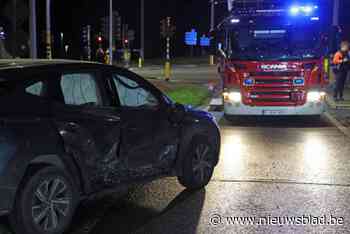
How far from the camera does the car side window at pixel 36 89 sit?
5242mm

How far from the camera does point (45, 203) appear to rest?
5.27m

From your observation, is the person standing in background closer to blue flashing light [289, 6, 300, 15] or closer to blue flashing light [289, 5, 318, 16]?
blue flashing light [289, 5, 318, 16]

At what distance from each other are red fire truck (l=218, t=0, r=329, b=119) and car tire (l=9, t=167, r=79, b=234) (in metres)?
8.39

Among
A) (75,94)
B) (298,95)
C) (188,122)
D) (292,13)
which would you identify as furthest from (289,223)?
(292,13)

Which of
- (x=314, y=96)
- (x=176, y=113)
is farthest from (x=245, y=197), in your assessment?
(x=314, y=96)

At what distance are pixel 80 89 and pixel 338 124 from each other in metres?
9.05

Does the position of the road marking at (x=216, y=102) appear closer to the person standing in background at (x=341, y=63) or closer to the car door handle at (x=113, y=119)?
the person standing in background at (x=341, y=63)

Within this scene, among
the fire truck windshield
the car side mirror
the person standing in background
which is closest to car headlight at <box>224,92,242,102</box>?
the fire truck windshield

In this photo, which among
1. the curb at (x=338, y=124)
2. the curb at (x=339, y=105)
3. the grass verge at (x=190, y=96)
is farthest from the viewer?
the grass verge at (x=190, y=96)

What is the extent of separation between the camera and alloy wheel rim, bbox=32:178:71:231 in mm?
5191

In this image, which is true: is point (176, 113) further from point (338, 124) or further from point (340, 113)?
point (340, 113)

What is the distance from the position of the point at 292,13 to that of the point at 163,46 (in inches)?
2623

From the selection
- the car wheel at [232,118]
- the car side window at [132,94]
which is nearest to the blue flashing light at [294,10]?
the car wheel at [232,118]

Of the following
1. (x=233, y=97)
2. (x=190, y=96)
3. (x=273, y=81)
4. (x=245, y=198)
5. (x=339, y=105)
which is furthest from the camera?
(x=190, y=96)
